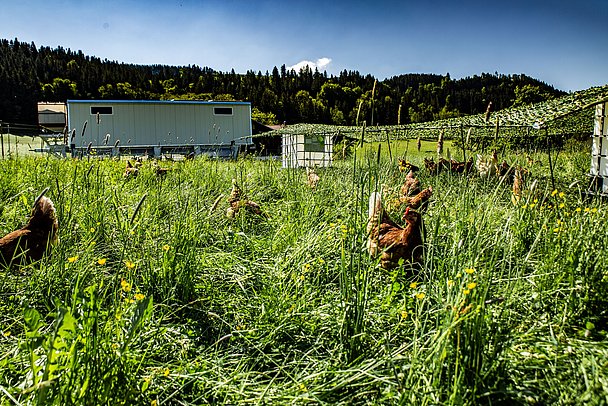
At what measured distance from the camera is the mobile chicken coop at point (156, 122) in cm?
2403

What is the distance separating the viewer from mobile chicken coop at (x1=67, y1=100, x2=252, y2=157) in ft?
78.8

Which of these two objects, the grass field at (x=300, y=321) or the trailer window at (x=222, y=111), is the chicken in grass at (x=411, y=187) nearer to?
the grass field at (x=300, y=321)

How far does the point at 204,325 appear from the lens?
77.7 inches

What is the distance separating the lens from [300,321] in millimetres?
1850

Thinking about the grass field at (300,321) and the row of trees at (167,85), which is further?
the row of trees at (167,85)

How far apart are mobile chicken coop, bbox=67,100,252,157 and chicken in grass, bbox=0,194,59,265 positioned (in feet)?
66.6

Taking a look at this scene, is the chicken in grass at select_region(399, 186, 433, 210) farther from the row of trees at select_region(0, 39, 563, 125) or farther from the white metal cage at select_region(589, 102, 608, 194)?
the row of trees at select_region(0, 39, 563, 125)

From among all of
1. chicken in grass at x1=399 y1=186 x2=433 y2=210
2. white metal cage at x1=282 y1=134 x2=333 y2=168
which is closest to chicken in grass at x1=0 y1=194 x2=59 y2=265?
chicken in grass at x1=399 y1=186 x2=433 y2=210

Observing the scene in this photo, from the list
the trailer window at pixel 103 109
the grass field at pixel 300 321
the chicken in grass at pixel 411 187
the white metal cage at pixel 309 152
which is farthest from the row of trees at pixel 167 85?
the grass field at pixel 300 321

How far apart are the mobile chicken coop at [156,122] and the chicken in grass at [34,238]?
2030 cm

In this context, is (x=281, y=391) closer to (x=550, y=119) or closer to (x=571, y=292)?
(x=571, y=292)

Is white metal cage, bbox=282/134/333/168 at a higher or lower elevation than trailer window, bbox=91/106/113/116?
lower

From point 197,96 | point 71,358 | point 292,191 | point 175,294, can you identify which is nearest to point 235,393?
point 71,358

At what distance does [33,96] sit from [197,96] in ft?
54.2
